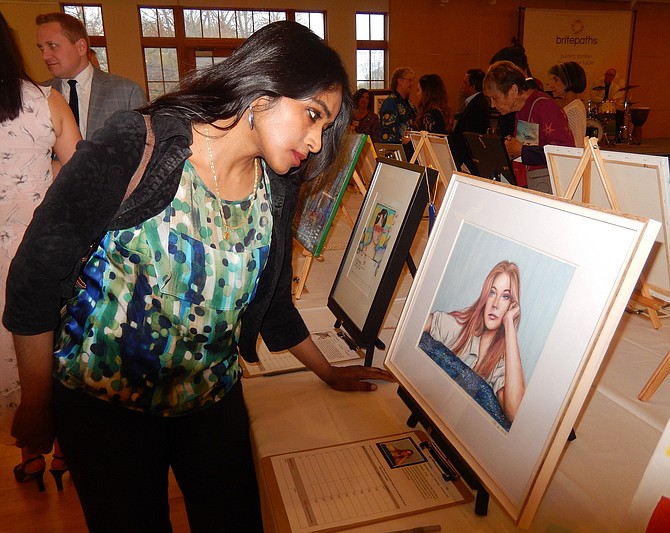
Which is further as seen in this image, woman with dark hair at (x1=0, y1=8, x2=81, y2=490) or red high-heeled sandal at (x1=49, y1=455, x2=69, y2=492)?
red high-heeled sandal at (x1=49, y1=455, x2=69, y2=492)

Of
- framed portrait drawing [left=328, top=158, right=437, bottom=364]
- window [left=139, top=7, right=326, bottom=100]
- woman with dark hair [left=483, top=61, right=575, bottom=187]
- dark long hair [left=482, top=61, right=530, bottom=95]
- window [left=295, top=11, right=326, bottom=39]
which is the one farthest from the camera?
window [left=295, top=11, right=326, bottom=39]

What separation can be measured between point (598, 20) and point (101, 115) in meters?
11.7

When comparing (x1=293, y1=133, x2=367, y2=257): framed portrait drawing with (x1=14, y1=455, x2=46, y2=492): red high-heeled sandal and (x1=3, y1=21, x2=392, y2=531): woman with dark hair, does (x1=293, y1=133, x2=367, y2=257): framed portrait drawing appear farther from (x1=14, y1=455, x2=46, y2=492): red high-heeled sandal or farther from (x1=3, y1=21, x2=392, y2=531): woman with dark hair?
(x1=14, y1=455, x2=46, y2=492): red high-heeled sandal

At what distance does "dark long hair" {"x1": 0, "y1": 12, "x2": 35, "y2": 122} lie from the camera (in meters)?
1.40

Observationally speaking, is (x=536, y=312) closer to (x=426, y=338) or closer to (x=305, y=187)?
(x=426, y=338)

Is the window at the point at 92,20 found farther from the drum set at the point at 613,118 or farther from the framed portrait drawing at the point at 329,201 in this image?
the framed portrait drawing at the point at 329,201

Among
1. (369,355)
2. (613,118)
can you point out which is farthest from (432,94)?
(613,118)

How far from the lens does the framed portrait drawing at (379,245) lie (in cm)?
116

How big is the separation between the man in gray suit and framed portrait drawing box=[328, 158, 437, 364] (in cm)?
143

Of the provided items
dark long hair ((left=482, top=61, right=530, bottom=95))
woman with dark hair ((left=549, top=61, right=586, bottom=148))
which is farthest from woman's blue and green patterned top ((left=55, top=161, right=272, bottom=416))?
woman with dark hair ((left=549, top=61, right=586, bottom=148))

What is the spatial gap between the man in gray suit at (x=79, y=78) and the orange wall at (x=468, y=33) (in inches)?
324

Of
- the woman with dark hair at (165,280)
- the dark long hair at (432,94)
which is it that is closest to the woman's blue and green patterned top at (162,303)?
the woman with dark hair at (165,280)

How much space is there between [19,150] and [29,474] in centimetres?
114

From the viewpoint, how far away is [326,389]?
1134 millimetres
